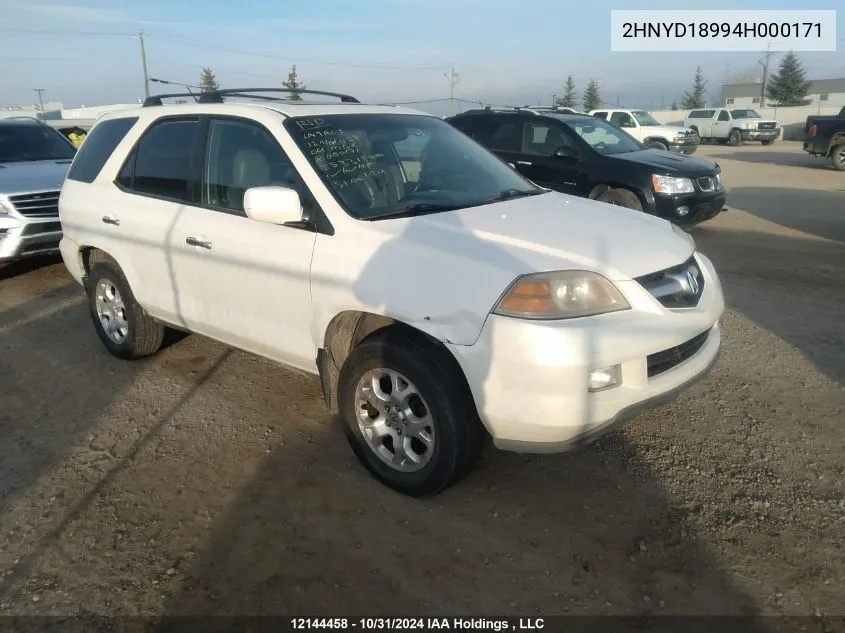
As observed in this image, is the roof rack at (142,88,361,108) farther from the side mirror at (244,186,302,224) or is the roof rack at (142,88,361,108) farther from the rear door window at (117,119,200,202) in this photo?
the side mirror at (244,186,302,224)

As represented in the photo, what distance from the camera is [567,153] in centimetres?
873

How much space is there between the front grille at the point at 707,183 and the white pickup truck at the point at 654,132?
50.3 ft

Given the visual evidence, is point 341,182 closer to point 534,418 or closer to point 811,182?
point 534,418

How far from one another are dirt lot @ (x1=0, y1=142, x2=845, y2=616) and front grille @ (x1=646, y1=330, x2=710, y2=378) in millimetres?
633

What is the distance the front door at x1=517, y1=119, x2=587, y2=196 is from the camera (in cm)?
880

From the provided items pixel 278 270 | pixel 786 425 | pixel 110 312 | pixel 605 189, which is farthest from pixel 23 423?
pixel 605 189

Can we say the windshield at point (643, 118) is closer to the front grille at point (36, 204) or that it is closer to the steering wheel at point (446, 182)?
the front grille at point (36, 204)

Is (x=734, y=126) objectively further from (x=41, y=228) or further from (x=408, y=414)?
(x=408, y=414)

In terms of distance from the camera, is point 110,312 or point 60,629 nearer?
point 60,629

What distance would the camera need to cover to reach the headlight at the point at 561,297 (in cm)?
274

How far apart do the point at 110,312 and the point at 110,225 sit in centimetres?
78

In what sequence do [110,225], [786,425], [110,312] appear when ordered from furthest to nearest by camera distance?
1. [110,312]
2. [110,225]
3. [786,425]

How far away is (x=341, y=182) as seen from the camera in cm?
346

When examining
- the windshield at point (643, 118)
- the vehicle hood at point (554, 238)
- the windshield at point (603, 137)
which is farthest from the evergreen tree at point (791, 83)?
the vehicle hood at point (554, 238)
